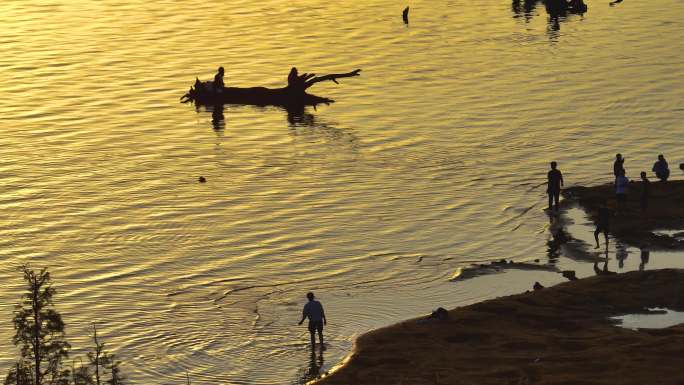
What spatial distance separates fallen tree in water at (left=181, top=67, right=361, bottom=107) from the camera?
59094 millimetres

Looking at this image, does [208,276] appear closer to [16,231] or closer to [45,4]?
[16,231]

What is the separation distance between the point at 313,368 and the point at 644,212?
46.0ft

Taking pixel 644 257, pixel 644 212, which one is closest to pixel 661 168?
pixel 644 212

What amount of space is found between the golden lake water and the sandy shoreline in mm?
1351

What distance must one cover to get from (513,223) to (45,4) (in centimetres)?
6315

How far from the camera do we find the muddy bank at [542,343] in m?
26.7

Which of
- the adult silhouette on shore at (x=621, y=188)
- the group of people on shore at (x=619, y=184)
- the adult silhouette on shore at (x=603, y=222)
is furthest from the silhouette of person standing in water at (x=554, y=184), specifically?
the adult silhouette on shore at (x=603, y=222)

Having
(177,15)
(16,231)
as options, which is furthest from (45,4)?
(16,231)

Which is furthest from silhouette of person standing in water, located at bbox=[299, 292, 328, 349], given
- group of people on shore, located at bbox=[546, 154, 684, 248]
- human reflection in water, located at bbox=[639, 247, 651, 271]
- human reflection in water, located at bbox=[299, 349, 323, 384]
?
group of people on shore, located at bbox=[546, 154, 684, 248]

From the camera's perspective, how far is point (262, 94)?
5934 cm

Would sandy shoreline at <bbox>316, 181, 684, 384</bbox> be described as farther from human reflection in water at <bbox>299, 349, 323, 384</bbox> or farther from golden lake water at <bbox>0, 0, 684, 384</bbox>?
golden lake water at <bbox>0, 0, 684, 384</bbox>

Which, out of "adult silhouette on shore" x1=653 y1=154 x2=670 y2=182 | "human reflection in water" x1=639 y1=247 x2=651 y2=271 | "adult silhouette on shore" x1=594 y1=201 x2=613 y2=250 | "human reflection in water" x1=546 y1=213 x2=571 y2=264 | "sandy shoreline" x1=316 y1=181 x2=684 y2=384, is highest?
"adult silhouette on shore" x1=653 y1=154 x2=670 y2=182

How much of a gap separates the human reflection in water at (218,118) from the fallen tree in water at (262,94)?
284 mm

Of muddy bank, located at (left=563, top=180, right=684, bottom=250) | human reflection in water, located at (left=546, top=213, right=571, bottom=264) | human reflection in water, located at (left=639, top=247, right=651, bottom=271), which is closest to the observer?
human reflection in water, located at (left=639, top=247, right=651, bottom=271)
